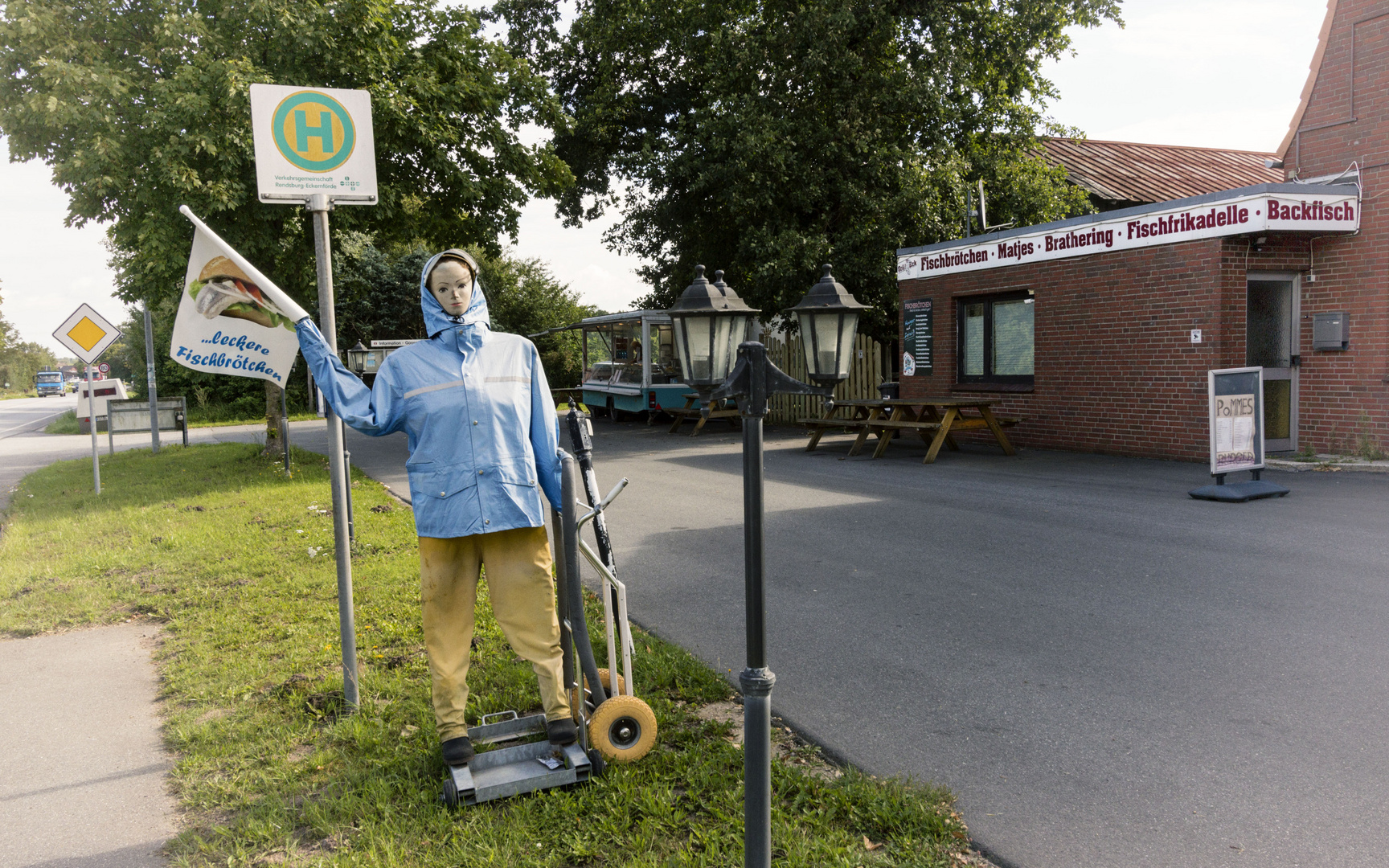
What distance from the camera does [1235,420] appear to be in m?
9.76

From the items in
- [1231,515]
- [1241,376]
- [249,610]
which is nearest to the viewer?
[249,610]

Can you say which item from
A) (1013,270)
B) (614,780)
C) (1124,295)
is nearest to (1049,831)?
(614,780)

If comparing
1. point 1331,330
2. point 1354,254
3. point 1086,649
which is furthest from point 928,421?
point 1086,649

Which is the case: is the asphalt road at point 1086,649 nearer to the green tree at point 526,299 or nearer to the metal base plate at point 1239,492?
the metal base plate at point 1239,492

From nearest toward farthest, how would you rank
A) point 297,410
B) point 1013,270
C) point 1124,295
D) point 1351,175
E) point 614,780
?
point 614,780 < point 1351,175 < point 1124,295 < point 1013,270 < point 297,410

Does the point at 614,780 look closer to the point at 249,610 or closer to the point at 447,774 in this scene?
the point at 447,774

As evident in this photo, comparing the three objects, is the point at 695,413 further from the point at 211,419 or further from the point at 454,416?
the point at 211,419

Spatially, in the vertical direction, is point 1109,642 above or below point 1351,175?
below

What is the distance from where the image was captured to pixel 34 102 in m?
12.1

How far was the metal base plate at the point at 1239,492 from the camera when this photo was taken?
361 inches

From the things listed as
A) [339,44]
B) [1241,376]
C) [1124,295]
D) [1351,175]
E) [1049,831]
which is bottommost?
[1049,831]

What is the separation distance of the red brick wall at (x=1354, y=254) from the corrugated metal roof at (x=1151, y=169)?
830 cm

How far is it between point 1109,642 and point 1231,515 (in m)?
4.35

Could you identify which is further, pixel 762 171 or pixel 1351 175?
pixel 762 171
